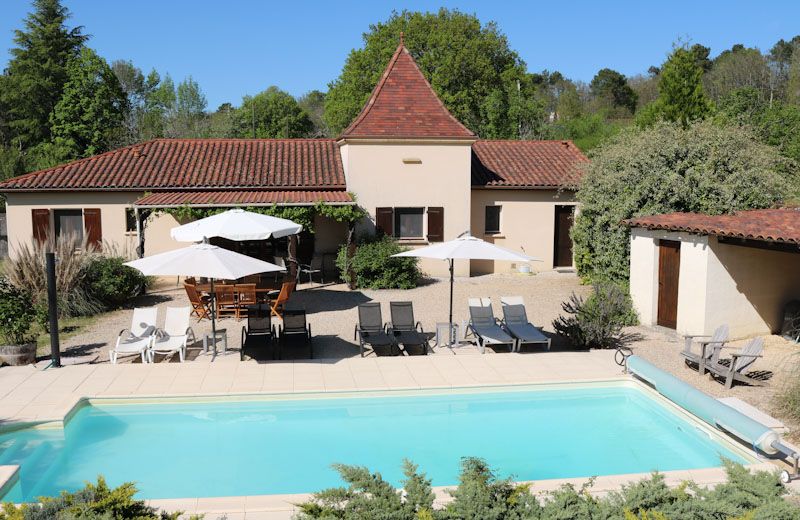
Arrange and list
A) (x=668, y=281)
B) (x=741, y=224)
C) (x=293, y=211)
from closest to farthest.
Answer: (x=741, y=224) < (x=668, y=281) < (x=293, y=211)

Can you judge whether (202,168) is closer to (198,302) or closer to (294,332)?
(198,302)

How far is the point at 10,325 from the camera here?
11906mm

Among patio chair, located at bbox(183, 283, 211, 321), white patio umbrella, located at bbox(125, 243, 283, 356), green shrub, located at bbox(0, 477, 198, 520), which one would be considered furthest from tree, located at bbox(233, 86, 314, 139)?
green shrub, located at bbox(0, 477, 198, 520)

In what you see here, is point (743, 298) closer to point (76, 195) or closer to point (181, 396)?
point (181, 396)

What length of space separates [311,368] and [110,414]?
3.32 m

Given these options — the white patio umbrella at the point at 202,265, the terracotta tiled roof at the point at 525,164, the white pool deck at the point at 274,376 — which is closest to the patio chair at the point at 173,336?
the white pool deck at the point at 274,376

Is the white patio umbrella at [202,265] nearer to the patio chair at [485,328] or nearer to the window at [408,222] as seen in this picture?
the patio chair at [485,328]

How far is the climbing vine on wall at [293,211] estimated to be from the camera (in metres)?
19.4

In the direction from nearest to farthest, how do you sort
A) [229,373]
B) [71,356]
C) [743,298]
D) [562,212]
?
1. [229,373]
2. [71,356]
3. [743,298]
4. [562,212]

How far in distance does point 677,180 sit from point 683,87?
48.2ft

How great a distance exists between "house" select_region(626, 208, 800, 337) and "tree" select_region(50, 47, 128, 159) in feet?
136

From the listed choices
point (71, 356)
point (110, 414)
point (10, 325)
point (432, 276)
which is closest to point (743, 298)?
point (432, 276)

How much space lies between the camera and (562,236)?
24.4 metres

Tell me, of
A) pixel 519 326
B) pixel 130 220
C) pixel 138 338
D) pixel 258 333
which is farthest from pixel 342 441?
pixel 130 220
